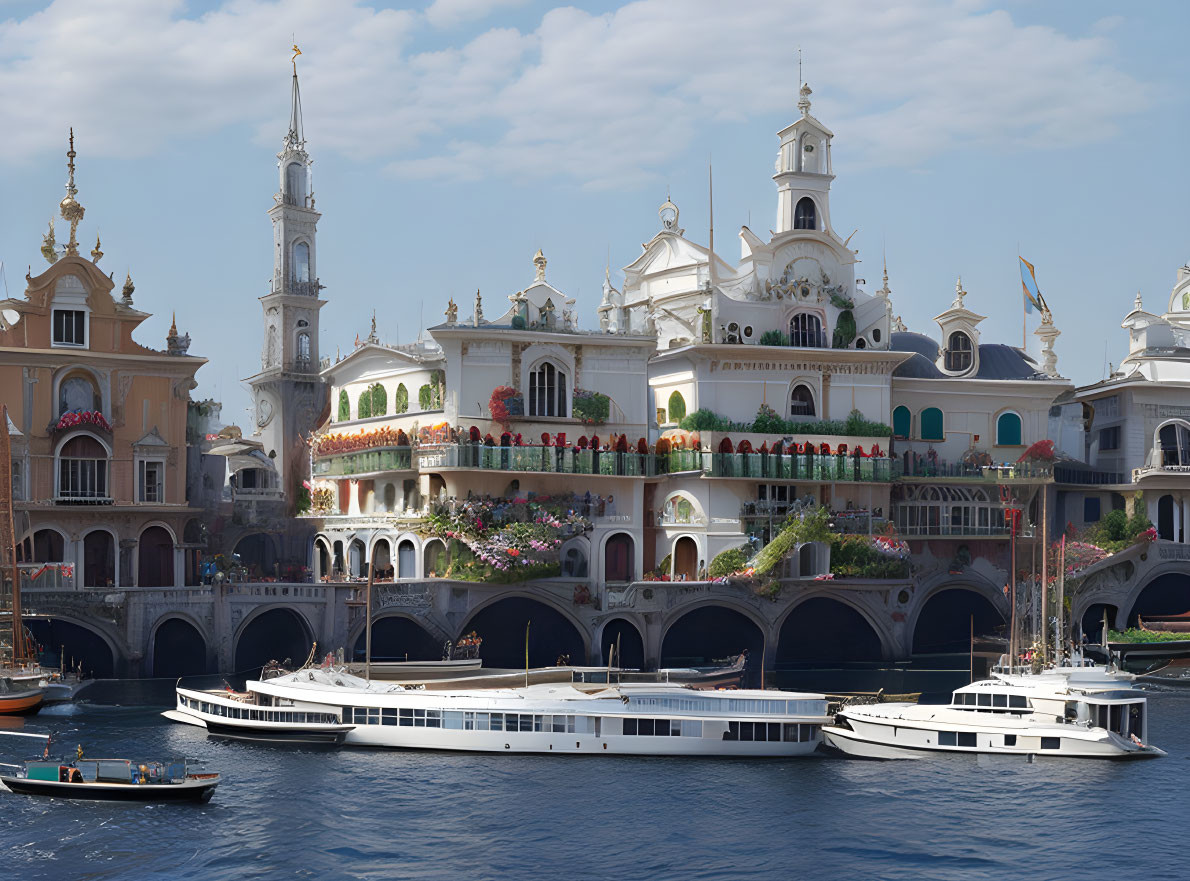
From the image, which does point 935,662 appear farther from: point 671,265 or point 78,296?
point 78,296

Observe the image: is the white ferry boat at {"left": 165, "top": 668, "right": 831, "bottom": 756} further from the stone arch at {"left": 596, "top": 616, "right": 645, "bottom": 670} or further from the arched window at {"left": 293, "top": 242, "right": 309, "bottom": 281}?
the arched window at {"left": 293, "top": 242, "right": 309, "bottom": 281}

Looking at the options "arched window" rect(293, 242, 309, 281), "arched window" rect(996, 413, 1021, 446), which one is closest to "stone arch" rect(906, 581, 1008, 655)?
"arched window" rect(996, 413, 1021, 446)

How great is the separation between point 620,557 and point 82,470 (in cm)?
2719

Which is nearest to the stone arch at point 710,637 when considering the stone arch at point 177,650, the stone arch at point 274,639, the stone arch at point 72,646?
the stone arch at point 274,639

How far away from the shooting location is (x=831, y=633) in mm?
89438

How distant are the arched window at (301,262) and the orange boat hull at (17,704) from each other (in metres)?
50.3

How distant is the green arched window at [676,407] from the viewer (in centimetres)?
8969

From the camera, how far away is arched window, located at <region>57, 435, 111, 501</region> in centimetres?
7931

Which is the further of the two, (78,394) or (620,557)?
(620,557)

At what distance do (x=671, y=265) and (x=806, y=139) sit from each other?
10.6 meters

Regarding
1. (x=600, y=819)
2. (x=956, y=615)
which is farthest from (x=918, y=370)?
(x=600, y=819)

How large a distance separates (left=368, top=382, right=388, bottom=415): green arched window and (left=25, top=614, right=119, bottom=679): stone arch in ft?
62.6

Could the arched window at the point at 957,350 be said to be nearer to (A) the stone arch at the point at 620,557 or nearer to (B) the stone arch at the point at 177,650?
(A) the stone arch at the point at 620,557

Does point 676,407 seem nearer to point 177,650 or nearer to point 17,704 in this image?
point 177,650
